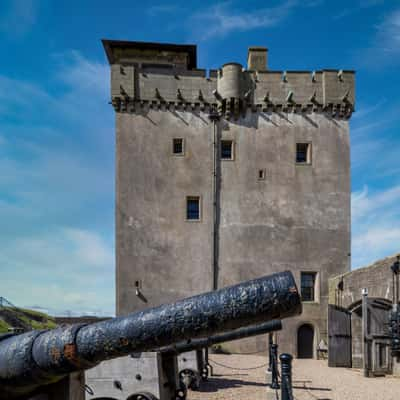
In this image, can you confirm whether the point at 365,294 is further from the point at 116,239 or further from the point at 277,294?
the point at 277,294

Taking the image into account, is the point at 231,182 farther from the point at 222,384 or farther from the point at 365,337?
the point at 222,384

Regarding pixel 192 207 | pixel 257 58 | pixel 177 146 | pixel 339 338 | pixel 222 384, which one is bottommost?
pixel 222 384

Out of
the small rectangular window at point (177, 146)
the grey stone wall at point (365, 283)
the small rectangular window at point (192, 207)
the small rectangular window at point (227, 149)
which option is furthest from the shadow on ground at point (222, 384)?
the small rectangular window at point (177, 146)

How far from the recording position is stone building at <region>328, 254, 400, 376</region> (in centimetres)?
1304

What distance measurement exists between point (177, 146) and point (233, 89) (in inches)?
152

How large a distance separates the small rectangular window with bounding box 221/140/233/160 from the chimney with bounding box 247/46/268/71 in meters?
4.36

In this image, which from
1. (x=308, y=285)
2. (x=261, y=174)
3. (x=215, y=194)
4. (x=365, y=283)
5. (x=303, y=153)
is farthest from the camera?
(x=303, y=153)

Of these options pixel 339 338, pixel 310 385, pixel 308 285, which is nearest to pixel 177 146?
pixel 308 285

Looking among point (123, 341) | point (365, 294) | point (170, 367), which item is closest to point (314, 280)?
point (365, 294)

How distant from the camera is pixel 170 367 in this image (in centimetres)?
739

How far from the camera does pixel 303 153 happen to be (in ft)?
70.0

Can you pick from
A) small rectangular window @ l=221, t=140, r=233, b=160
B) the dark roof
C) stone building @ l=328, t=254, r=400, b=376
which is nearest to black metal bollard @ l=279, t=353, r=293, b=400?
stone building @ l=328, t=254, r=400, b=376

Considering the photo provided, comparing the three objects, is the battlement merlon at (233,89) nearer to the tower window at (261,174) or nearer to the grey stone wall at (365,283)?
the tower window at (261,174)

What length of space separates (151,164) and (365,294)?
11307mm
